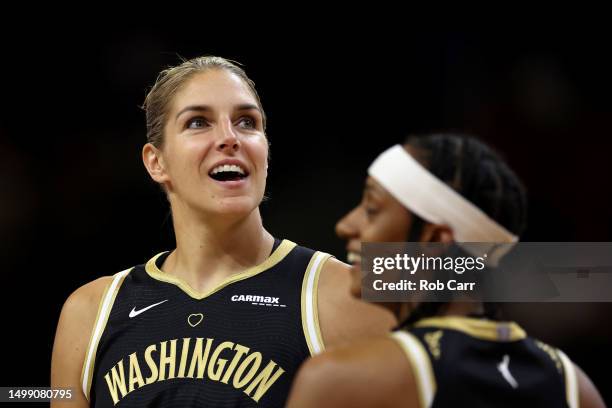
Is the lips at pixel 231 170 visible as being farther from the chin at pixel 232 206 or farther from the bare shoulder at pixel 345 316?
the bare shoulder at pixel 345 316

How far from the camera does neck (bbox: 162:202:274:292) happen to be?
2484mm

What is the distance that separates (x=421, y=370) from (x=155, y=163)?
1480 millimetres

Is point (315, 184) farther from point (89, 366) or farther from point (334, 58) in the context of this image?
point (89, 366)

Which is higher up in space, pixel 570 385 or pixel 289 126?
pixel 289 126

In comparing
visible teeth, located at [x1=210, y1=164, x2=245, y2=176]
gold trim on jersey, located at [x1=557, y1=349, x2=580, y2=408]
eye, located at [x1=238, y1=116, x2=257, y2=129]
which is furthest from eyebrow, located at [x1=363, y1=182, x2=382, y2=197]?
eye, located at [x1=238, y1=116, x2=257, y2=129]

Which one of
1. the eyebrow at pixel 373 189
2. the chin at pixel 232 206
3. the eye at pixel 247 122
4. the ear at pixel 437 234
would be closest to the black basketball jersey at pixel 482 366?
the ear at pixel 437 234

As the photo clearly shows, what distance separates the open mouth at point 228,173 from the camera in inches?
95.0

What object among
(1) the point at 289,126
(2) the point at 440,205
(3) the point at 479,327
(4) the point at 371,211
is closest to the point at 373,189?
(4) the point at 371,211

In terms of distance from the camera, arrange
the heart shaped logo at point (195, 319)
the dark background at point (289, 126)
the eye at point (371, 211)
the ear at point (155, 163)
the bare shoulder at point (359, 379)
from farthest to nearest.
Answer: the dark background at point (289, 126), the ear at point (155, 163), the heart shaped logo at point (195, 319), the eye at point (371, 211), the bare shoulder at point (359, 379)

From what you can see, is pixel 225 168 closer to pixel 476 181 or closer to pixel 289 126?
pixel 476 181

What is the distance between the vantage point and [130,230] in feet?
13.5

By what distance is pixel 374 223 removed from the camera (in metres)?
1.57

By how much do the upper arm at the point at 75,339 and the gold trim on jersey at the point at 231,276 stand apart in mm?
184

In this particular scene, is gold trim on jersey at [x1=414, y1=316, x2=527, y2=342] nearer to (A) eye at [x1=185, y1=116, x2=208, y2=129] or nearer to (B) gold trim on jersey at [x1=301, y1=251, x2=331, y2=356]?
(B) gold trim on jersey at [x1=301, y1=251, x2=331, y2=356]
